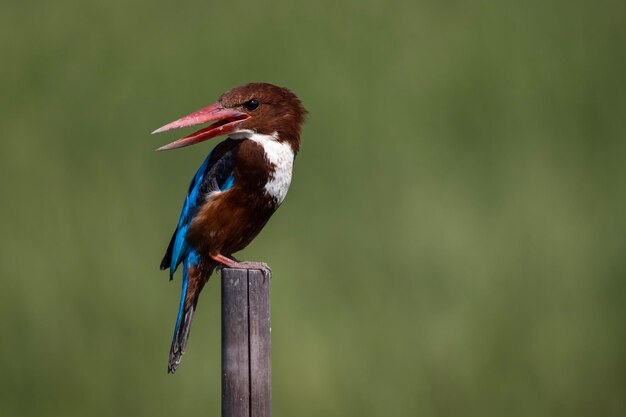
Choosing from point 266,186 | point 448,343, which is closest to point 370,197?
point 448,343

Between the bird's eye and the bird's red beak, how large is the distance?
0.03 metres

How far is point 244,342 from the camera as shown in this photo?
3717mm

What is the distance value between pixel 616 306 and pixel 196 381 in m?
2.34

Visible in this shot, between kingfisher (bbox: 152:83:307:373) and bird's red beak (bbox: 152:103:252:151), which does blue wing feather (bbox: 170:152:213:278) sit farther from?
bird's red beak (bbox: 152:103:252:151)

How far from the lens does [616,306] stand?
629 cm

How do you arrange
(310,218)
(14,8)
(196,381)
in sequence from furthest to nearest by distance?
(14,8)
(310,218)
(196,381)

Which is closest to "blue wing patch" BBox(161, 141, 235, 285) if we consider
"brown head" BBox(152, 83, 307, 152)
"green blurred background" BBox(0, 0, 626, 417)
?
"brown head" BBox(152, 83, 307, 152)

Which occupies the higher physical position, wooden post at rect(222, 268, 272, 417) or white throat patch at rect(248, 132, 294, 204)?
white throat patch at rect(248, 132, 294, 204)

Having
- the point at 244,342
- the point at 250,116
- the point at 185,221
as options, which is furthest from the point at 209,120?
the point at 244,342

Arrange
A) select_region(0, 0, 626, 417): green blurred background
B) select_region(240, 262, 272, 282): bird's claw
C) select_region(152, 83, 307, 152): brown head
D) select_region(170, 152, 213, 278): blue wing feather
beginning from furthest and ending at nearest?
select_region(0, 0, 626, 417): green blurred background, select_region(170, 152, 213, 278): blue wing feather, select_region(152, 83, 307, 152): brown head, select_region(240, 262, 272, 282): bird's claw

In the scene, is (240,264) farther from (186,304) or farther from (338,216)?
(338,216)

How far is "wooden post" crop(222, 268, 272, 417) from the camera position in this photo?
146 inches

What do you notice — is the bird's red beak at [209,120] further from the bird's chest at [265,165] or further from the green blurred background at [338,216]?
the green blurred background at [338,216]

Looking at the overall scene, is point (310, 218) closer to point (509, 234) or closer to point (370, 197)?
point (370, 197)
